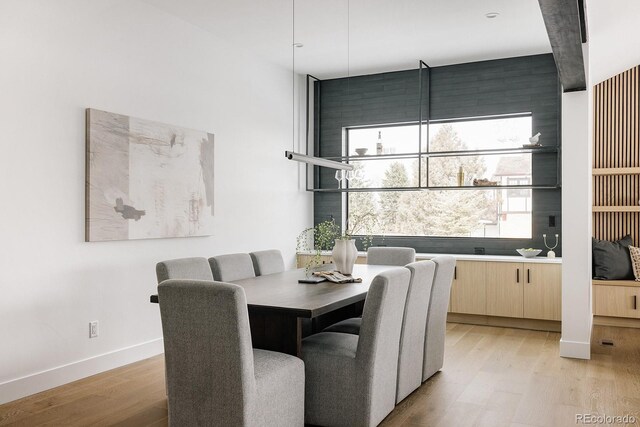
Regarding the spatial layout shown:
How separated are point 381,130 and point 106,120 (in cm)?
378

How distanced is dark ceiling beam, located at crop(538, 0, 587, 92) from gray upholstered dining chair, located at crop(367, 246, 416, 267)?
75.8 inches

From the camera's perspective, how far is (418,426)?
122 inches

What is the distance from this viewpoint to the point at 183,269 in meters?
3.65

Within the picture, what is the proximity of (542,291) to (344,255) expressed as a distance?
248 centimetres

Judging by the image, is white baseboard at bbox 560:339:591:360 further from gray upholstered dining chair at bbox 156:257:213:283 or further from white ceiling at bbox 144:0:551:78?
gray upholstered dining chair at bbox 156:257:213:283

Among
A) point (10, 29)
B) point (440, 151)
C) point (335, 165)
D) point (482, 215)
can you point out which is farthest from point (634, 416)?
point (10, 29)

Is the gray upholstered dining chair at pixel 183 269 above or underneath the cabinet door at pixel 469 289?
above

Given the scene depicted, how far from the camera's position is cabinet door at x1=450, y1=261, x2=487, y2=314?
5.83 m

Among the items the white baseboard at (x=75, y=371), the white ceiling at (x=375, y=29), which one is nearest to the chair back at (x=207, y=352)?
the white baseboard at (x=75, y=371)

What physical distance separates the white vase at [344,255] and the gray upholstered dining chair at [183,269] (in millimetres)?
976

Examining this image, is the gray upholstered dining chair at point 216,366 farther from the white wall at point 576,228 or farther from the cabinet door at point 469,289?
the cabinet door at point 469,289

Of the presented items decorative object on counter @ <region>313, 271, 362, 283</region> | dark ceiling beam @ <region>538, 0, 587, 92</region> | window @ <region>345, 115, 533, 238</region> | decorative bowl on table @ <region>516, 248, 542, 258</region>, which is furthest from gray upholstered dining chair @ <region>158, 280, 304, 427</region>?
window @ <region>345, 115, 533, 238</region>

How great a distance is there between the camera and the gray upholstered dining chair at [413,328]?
3.37 metres

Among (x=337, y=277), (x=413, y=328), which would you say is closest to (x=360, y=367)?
(x=413, y=328)
